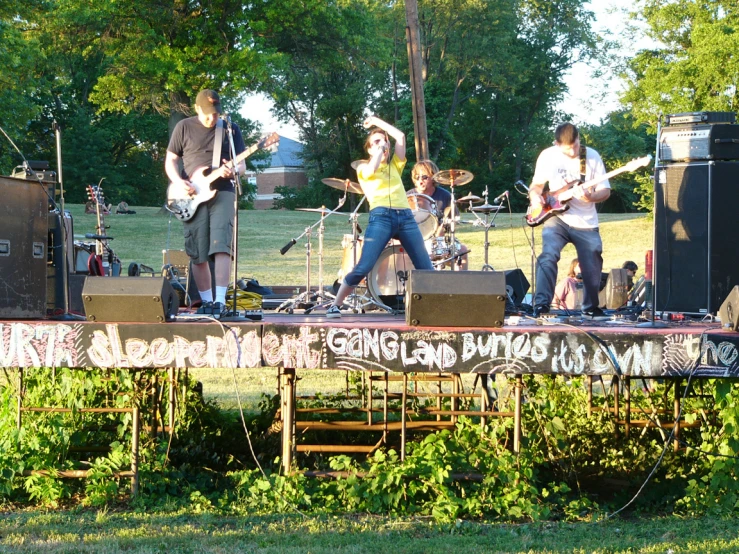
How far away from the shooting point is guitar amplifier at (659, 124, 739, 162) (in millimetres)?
6461

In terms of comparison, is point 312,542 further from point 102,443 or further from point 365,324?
point 102,443

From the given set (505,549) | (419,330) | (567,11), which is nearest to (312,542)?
(505,549)

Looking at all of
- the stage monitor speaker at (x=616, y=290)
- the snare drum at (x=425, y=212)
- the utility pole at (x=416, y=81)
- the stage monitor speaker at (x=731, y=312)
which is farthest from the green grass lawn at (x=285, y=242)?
the stage monitor speaker at (x=731, y=312)

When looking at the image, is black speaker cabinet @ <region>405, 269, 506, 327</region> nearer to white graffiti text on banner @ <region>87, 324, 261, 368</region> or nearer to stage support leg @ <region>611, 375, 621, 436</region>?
white graffiti text on banner @ <region>87, 324, 261, 368</region>

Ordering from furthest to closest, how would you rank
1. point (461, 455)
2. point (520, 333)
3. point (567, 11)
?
1. point (567, 11)
2. point (461, 455)
3. point (520, 333)

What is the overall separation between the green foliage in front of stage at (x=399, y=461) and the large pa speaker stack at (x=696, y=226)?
743 millimetres

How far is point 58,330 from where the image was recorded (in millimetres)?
5445

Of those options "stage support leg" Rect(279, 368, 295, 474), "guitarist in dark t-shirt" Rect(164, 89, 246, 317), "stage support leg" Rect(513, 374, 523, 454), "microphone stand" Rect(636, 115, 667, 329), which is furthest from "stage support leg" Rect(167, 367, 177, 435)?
"microphone stand" Rect(636, 115, 667, 329)

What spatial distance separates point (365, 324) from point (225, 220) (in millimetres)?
1760

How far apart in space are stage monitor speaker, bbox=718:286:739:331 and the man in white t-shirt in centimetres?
136

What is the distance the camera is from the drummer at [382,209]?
6.82 metres

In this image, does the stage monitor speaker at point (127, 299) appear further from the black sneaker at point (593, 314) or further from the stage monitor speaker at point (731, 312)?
the stage monitor speaker at point (731, 312)

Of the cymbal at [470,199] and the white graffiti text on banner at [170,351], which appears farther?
the cymbal at [470,199]

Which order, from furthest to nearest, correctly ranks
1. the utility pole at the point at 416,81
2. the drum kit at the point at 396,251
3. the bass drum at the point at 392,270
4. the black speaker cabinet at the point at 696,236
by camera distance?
the utility pole at the point at 416,81 < the bass drum at the point at 392,270 < the drum kit at the point at 396,251 < the black speaker cabinet at the point at 696,236
